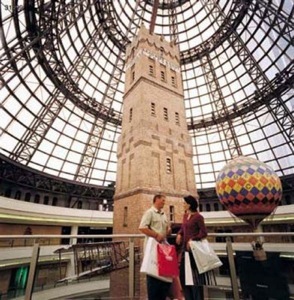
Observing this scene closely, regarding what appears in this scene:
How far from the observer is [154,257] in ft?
10.7

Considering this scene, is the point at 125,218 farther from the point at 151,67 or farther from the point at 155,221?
the point at 151,67

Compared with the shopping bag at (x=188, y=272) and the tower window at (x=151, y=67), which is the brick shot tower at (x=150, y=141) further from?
the shopping bag at (x=188, y=272)

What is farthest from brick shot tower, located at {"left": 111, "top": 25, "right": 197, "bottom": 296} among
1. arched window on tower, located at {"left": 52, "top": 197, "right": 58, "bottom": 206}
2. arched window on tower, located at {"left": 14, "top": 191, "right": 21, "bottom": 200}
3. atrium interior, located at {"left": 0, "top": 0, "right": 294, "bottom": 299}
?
arched window on tower, located at {"left": 52, "top": 197, "right": 58, "bottom": 206}

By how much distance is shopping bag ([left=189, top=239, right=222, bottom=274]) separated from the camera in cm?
354

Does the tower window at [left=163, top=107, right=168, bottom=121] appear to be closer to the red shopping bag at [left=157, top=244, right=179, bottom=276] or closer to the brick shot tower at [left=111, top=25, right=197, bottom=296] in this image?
the brick shot tower at [left=111, top=25, right=197, bottom=296]

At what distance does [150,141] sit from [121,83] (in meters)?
16.3

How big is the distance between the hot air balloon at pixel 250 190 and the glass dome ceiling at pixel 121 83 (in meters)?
17.0

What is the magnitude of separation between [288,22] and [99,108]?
21163 mm

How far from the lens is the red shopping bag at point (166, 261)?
3246 millimetres

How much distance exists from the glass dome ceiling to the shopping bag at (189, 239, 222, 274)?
19.3 metres

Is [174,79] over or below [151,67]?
below

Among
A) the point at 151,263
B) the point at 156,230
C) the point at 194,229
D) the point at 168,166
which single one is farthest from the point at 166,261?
the point at 168,166

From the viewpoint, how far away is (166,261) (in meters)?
3.31

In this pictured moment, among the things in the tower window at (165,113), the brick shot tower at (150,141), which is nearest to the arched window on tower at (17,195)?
the brick shot tower at (150,141)
